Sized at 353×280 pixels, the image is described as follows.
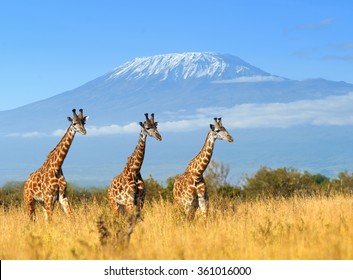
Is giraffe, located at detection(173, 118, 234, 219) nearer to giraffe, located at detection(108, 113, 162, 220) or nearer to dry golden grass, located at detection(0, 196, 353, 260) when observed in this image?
dry golden grass, located at detection(0, 196, 353, 260)

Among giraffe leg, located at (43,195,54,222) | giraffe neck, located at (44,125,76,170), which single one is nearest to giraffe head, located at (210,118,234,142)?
giraffe neck, located at (44,125,76,170)

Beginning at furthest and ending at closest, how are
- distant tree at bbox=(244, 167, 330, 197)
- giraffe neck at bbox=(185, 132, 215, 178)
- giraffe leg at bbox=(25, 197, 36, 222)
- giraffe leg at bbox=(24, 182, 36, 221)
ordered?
distant tree at bbox=(244, 167, 330, 197), giraffe leg at bbox=(25, 197, 36, 222), giraffe leg at bbox=(24, 182, 36, 221), giraffe neck at bbox=(185, 132, 215, 178)

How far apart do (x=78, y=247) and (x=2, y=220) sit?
595 centimetres

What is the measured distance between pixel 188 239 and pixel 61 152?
6.38 meters

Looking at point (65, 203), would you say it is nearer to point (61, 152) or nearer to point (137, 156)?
point (61, 152)

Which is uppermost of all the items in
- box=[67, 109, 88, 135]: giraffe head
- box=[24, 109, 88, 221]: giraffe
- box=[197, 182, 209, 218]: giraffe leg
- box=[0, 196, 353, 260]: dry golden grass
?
box=[67, 109, 88, 135]: giraffe head

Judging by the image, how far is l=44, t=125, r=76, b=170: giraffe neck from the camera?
17156mm

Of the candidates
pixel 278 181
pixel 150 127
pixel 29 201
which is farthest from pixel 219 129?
pixel 278 181

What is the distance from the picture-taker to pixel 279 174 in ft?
109

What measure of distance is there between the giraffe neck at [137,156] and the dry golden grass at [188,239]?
3.99ft

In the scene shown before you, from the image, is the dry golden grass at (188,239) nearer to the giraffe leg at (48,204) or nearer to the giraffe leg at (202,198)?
the giraffe leg at (202,198)

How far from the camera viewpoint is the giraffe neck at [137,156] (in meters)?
16.5

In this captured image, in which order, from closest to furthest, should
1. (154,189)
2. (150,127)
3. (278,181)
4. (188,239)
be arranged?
(188,239) → (150,127) → (154,189) → (278,181)

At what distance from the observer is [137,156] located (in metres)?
16.6
